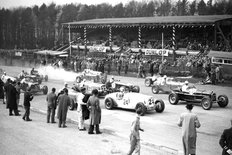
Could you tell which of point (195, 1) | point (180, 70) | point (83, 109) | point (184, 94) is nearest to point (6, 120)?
point (83, 109)

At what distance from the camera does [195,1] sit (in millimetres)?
53875

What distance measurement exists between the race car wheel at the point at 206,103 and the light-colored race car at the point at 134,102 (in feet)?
7.78

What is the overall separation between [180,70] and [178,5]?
32915 millimetres

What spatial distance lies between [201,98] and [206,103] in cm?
69

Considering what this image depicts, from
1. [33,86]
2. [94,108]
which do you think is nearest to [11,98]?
[94,108]

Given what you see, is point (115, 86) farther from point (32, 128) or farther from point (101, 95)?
point (32, 128)

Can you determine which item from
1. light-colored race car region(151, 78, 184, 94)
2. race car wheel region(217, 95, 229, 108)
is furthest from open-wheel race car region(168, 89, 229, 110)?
light-colored race car region(151, 78, 184, 94)

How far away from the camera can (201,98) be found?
56.9 ft

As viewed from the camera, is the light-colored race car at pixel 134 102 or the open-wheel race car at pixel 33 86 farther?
the open-wheel race car at pixel 33 86

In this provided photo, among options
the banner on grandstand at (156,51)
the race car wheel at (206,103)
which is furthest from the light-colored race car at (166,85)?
the banner on grandstand at (156,51)

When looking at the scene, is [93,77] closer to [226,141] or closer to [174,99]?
[174,99]

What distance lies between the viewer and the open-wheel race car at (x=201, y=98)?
16719 mm

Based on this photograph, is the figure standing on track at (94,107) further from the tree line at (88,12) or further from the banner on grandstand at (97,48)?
the tree line at (88,12)

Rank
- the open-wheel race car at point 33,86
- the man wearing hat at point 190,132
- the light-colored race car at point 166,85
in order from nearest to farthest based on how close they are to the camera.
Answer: the man wearing hat at point 190,132 → the light-colored race car at point 166,85 → the open-wheel race car at point 33,86
